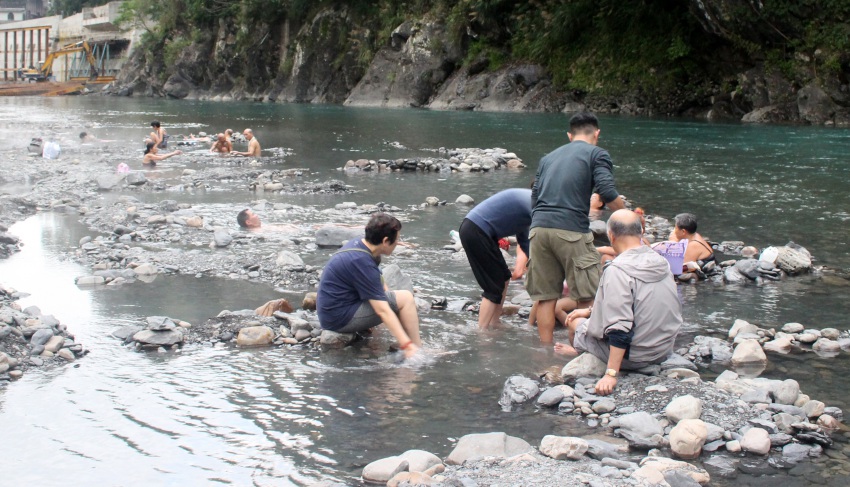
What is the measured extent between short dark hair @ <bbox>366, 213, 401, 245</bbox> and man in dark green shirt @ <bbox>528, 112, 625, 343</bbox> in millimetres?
1091

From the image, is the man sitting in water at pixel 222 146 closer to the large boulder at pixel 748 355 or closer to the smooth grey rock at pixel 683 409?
the large boulder at pixel 748 355

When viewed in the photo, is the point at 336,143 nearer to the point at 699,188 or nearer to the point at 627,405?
the point at 699,188

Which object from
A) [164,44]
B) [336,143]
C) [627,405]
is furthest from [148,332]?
[164,44]

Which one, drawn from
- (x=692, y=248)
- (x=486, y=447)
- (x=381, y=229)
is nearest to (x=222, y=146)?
(x=692, y=248)

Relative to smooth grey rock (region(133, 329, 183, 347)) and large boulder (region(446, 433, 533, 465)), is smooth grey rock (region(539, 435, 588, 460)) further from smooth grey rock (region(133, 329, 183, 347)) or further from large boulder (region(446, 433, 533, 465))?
smooth grey rock (region(133, 329, 183, 347))

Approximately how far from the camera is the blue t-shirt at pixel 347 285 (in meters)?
6.54

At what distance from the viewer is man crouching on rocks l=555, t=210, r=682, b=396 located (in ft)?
18.4

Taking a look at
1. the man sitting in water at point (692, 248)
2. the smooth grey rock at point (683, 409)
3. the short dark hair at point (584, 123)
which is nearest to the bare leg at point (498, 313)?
the short dark hair at point (584, 123)

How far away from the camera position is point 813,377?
5.96 m

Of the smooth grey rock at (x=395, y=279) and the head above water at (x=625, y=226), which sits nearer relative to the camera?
the head above water at (x=625, y=226)

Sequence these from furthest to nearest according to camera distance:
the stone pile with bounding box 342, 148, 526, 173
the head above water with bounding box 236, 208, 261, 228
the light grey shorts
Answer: the stone pile with bounding box 342, 148, 526, 173
the head above water with bounding box 236, 208, 261, 228
the light grey shorts

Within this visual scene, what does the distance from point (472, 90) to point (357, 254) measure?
38198 millimetres

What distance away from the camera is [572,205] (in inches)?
253

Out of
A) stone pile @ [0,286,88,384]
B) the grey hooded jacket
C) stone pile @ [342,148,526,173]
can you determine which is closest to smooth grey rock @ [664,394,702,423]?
the grey hooded jacket
